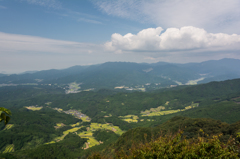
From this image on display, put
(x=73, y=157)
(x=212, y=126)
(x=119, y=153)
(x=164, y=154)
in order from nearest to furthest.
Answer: (x=164, y=154) < (x=119, y=153) < (x=212, y=126) < (x=73, y=157)

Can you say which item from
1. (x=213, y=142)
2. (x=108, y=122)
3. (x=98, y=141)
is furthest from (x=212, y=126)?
(x=108, y=122)

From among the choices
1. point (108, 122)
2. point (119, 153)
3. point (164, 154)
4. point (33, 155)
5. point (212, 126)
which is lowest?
point (108, 122)

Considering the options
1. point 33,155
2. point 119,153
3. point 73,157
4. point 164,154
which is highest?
point 164,154

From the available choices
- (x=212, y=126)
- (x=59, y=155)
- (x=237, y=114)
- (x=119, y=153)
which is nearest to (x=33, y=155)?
(x=59, y=155)

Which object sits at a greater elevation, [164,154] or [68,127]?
[164,154]

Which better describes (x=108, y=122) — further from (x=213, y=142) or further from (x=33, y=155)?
(x=213, y=142)

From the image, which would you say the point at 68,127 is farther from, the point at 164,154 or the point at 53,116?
the point at 164,154

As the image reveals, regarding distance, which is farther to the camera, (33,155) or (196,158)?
(33,155)

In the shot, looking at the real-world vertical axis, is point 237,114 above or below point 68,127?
above

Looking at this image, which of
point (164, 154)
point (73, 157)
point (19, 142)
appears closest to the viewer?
point (164, 154)
